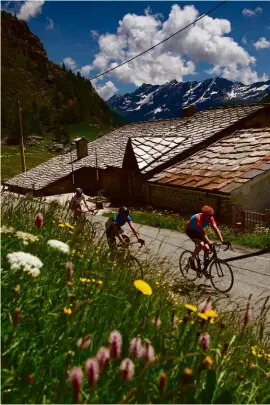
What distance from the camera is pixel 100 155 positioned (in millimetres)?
40250

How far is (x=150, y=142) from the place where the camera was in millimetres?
35000

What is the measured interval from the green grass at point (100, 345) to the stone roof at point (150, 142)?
929 inches

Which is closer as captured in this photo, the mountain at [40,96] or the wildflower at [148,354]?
the wildflower at [148,354]

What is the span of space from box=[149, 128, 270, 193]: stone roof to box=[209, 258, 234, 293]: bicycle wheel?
33.9 ft

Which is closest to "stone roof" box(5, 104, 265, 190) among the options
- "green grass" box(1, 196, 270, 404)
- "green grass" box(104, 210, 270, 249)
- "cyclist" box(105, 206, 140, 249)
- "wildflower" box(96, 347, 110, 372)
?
"green grass" box(104, 210, 270, 249)

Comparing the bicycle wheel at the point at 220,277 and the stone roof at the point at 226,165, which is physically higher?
the stone roof at the point at 226,165

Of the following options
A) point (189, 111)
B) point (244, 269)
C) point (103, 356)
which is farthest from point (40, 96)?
point (103, 356)

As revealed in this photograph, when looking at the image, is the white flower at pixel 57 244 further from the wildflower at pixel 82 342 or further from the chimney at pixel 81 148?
the chimney at pixel 81 148

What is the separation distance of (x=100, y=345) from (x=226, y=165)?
74.9 ft

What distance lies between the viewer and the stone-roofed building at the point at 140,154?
3158 centimetres

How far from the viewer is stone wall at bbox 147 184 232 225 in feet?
71.6

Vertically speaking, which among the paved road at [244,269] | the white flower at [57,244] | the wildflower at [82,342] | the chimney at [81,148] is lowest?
the paved road at [244,269]

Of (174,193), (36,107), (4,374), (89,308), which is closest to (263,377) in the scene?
(89,308)

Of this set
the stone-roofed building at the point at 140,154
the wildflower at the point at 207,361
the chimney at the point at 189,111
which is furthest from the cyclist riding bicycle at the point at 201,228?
the chimney at the point at 189,111
